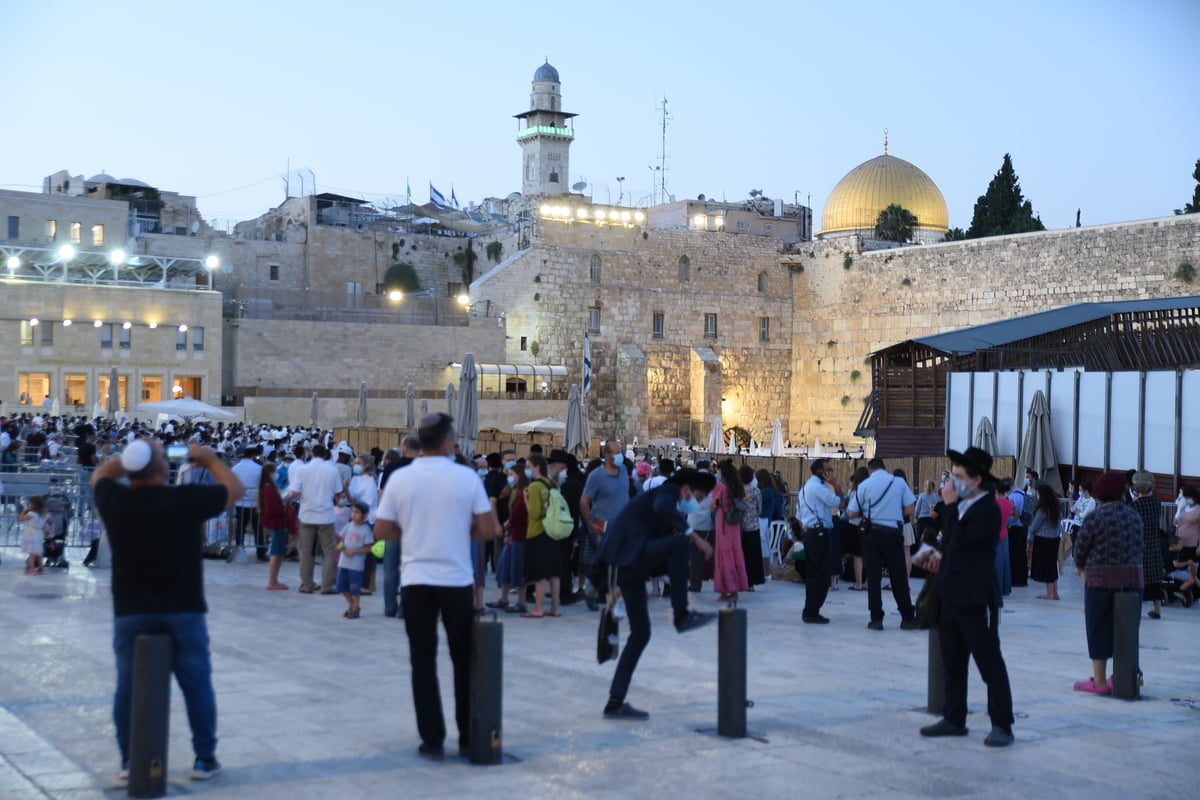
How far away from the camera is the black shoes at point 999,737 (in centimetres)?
618

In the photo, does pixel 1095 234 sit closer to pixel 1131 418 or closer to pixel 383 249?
pixel 1131 418

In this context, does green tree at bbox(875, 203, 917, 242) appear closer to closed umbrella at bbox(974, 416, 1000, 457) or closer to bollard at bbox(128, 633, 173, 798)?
closed umbrella at bbox(974, 416, 1000, 457)

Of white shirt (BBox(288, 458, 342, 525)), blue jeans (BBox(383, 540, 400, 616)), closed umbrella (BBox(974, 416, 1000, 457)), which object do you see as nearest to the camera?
blue jeans (BBox(383, 540, 400, 616))

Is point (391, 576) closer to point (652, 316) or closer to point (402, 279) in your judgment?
point (652, 316)

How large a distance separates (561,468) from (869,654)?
312cm

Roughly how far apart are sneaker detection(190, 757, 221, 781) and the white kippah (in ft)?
3.90

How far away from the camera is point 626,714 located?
21.5 ft

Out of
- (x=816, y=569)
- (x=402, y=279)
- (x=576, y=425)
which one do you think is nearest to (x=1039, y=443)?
(x=576, y=425)

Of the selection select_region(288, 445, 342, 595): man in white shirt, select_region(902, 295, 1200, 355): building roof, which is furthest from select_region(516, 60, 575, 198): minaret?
select_region(288, 445, 342, 595): man in white shirt

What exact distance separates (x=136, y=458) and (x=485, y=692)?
67.2 inches

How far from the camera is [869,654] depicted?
895 cm

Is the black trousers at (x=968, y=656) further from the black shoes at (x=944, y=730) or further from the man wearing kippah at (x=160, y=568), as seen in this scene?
the man wearing kippah at (x=160, y=568)

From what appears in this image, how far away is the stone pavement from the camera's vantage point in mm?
5391

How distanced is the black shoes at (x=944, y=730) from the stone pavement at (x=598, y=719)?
67 millimetres
